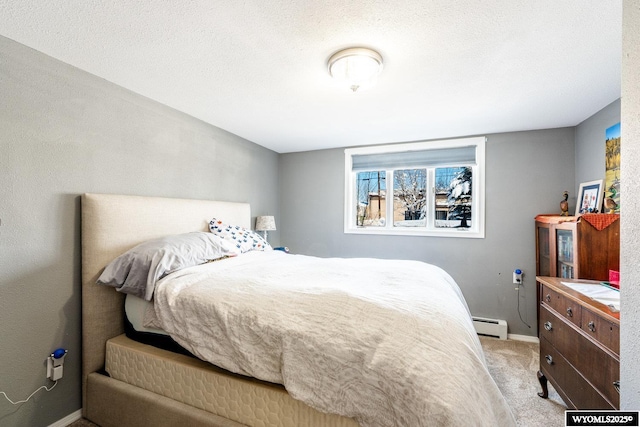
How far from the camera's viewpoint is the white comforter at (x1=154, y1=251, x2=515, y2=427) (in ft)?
3.12

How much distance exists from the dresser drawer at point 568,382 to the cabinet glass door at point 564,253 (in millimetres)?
680

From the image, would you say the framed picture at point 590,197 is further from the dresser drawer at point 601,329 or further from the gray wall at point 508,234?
the dresser drawer at point 601,329

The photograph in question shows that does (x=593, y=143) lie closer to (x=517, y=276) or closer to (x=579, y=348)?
(x=517, y=276)

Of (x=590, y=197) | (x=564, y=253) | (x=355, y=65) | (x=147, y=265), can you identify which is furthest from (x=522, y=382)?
(x=147, y=265)

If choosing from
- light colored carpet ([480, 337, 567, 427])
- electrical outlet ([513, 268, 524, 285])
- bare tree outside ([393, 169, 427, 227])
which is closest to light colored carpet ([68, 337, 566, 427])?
light colored carpet ([480, 337, 567, 427])

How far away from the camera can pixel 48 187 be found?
164 centimetres

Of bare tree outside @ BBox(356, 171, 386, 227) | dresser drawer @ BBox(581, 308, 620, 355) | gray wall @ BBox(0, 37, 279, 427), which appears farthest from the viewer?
bare tree outside @ BBox(356, 171, 386, 227)

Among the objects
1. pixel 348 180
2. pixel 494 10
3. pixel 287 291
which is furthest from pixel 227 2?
pixel 348 180

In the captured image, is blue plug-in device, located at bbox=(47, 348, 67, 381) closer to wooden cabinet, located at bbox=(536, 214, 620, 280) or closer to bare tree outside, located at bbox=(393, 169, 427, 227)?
bare tree outside, located at bbox=(393, 169, 427, 227)

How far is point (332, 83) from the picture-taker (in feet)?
6.55

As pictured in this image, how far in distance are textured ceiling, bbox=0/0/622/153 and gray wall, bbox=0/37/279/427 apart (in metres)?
0.18

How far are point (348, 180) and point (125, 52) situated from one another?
2745mm

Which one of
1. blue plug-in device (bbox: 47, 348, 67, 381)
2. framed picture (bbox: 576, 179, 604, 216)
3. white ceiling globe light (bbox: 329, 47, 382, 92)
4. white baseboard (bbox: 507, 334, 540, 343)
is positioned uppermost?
white ceiling globe light (bbox: 329, 47, 382, 92)

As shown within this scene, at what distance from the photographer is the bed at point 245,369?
38.1 inches
